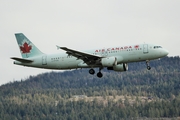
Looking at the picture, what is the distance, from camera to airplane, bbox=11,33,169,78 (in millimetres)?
94250

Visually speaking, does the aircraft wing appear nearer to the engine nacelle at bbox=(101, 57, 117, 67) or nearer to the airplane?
the airplane

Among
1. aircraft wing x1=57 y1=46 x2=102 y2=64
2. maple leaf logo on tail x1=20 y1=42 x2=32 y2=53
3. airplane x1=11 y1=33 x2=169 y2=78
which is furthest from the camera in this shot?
maple leaf logo on tail x1=20 y1=42 x2=32 y2=53

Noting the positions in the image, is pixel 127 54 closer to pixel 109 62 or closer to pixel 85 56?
pixel 109 62

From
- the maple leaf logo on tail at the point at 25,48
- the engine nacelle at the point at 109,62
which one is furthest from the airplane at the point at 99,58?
the maple leaf logo on tail at the point at 25,48

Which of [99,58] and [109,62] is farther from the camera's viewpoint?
[99,58]

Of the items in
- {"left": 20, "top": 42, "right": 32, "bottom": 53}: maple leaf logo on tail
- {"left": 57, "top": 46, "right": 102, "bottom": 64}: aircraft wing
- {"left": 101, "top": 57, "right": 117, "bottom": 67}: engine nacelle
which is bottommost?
{"left": 101, "top": 57, "right": 117, "bottom": 67}: engine nacelle

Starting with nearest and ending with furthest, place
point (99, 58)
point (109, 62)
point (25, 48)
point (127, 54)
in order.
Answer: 1. point (109, 62)
2. point (127, 54)
3. point (99, 58)
4. point (25, 48)

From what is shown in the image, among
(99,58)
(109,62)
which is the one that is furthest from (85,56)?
(109,62)

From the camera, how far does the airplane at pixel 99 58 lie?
94.2m

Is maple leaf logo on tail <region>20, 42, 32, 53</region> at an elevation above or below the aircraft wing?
above

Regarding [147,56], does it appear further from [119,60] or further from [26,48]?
[26,48]

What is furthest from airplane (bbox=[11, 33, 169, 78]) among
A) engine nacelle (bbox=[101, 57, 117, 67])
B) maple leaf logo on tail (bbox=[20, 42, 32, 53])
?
maple leaf logo on tail (bbox=[20, 42, 32, 53])

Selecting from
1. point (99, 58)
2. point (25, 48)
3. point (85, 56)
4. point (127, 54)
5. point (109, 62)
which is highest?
point (25, 48)

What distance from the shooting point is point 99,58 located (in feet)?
311
